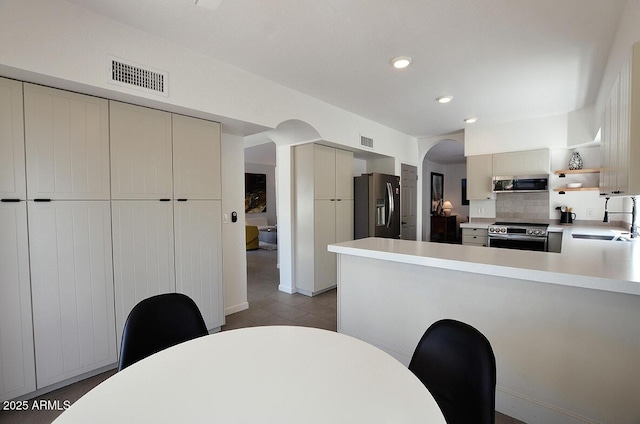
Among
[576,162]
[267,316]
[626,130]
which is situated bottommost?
[267,316]

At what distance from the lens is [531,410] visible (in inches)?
69.9

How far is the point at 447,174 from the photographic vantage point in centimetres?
991

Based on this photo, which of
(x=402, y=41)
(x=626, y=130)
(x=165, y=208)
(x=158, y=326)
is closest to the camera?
(x=158, y=326)

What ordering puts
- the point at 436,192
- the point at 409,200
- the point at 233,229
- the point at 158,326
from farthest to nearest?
the point at 436,192, the point at 409,200, the point at 233,229, the point at 158,326

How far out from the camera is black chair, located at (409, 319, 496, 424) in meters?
1.03

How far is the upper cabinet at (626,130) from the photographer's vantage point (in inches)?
60.8

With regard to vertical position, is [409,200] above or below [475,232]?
above

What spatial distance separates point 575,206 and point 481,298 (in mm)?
3912

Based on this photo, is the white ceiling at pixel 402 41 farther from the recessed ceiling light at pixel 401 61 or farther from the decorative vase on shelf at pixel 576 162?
the decorative vase on shelf at pixel 576 162

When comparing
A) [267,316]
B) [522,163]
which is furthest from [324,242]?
[522,163]

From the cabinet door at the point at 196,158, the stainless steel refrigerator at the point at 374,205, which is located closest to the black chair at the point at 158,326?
the cabinet door at the point at 196,158

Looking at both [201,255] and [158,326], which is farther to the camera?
[201,255]

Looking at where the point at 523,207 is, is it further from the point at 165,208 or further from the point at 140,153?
the point at 140,153

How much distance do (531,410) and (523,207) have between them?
3.99m
